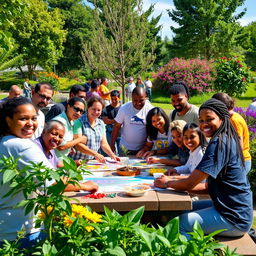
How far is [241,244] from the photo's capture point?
270 centimetres

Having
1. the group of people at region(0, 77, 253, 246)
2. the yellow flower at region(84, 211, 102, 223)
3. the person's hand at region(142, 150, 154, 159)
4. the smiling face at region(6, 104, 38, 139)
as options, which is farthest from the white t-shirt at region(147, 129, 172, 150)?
the yellow flower at region(84, 211, 102, 223)

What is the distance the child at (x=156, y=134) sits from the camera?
458 centimetres

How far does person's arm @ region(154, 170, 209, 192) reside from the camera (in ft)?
8.95

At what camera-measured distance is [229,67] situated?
12.6 metres

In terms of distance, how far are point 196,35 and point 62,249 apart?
39.3 metres

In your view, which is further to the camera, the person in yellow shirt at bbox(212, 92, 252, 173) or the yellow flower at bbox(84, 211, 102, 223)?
the person in yellow shirt at bbox(212, 92, 252, 173)

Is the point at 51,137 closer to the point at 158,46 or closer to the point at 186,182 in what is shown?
the point at 186,182

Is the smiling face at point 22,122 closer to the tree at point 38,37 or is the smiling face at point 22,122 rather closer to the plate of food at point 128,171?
the plate of food at point 128,171

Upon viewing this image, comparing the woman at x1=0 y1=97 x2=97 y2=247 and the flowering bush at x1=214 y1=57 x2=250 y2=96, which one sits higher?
the flowering bush at x1=214 y1=57 x2=250 y2=96

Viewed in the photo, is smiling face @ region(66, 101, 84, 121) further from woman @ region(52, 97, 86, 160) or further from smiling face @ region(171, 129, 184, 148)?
smiling face @ region(171, 129, 184, 148)

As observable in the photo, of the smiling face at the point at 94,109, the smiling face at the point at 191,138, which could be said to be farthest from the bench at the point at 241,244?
the smiling face at the point at 94,109

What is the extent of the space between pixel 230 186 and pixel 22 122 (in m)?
1.68

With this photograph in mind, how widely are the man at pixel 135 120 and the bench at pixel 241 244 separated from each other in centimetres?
245

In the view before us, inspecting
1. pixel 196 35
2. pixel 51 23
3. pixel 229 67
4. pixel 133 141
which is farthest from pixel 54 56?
pixel 133 141
